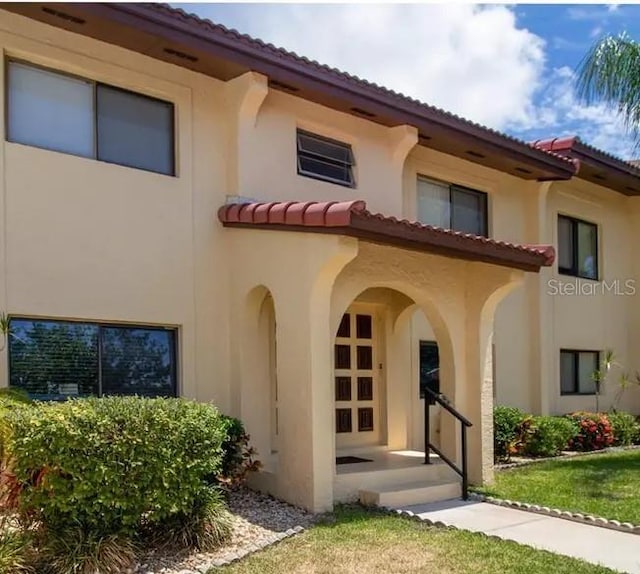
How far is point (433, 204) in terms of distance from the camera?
47.5 feet

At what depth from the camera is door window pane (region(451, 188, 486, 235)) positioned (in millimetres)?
14938

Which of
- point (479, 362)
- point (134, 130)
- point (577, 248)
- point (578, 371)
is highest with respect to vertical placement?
point (134, 130)

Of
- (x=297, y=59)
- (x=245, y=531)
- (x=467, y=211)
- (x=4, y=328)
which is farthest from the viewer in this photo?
(x=467, y=211)

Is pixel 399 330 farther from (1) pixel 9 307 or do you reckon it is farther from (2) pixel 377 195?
(1) pixel 9 307

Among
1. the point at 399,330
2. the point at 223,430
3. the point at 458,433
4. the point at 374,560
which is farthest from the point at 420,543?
the point at 399,330

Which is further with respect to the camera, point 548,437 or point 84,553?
point 548,437

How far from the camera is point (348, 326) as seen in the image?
12.8m

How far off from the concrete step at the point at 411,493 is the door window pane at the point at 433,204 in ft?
17.9

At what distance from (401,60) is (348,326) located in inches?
185

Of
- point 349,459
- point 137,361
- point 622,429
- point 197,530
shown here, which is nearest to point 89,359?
point 137,361

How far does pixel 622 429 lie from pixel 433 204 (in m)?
7.33

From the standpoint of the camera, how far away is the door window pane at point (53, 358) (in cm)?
848

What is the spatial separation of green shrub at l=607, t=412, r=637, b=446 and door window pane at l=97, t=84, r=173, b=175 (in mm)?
12208

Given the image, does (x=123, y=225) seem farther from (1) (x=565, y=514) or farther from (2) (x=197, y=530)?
(1) (x=565, y=514)
